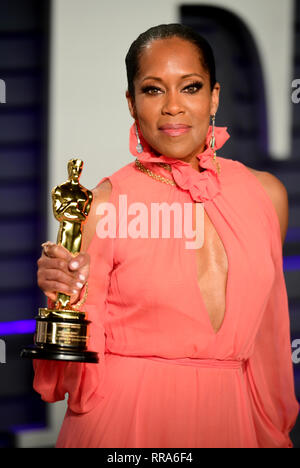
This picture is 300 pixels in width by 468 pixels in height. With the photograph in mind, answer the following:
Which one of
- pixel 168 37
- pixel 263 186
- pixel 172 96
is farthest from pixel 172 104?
pixel 263 186

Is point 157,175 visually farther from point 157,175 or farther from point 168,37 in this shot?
point 168,37

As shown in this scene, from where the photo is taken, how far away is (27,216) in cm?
270

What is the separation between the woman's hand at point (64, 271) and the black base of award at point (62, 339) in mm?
55

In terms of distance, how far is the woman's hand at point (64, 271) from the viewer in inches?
58.4

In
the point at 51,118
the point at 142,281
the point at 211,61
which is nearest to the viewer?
the point at 142,281

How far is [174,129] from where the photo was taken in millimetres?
1653

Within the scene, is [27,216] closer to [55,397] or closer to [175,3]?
[175,3]

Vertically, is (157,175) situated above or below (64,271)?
above

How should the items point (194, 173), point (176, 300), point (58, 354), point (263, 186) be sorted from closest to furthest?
point (58, 354) → point (176, 300) → point (194, 173) → point (263, 186)

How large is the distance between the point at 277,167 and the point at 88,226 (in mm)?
1494

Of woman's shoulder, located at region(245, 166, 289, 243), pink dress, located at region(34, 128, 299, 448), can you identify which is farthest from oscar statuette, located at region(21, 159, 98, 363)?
woman's shoulder, located at region(245, 166, 289, 243)

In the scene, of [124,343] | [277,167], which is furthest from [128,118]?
[124,343]

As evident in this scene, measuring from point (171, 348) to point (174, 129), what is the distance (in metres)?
0.50

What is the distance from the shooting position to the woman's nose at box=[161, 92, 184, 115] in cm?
163
